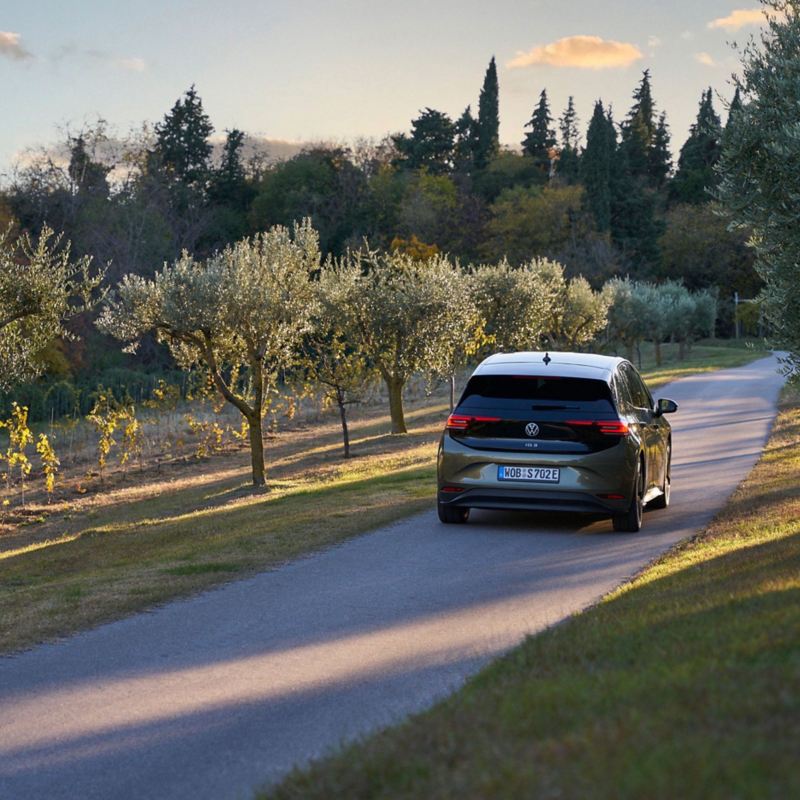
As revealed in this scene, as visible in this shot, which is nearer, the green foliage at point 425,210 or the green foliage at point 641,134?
the green foliage at point 425,210

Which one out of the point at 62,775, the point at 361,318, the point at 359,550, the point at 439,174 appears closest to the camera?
the point at 62,775

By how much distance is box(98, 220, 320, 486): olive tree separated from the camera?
73.9ft

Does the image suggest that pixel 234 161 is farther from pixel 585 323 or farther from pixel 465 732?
pixel 465 732

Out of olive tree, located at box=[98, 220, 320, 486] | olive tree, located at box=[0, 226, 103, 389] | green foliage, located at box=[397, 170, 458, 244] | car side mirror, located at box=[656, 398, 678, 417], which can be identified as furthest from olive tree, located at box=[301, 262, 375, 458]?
green foliage, located at box=[397, 170, 458, 244]

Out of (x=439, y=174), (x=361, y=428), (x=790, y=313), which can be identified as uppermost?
(x=439, y=174)

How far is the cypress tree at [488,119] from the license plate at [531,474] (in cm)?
8999

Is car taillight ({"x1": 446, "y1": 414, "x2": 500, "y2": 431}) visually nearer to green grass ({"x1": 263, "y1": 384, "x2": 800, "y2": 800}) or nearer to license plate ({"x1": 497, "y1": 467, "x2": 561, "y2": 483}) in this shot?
license plate ({"x1": 497, "y1": 467, "x2": 561, "y2": 483})

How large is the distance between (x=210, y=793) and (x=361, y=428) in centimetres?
3211

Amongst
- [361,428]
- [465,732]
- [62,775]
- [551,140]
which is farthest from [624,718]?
[551,140]

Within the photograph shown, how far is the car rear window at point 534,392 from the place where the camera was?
1178 cm

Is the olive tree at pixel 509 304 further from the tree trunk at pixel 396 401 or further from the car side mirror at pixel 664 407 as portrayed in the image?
the car side mirror at pixel 664 407

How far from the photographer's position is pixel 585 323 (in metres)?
53.2

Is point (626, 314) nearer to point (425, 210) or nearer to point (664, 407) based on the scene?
point (425, 210)

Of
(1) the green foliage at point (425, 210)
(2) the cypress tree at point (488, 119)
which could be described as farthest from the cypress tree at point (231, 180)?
(2) the cypress tree at point (488, 119)
